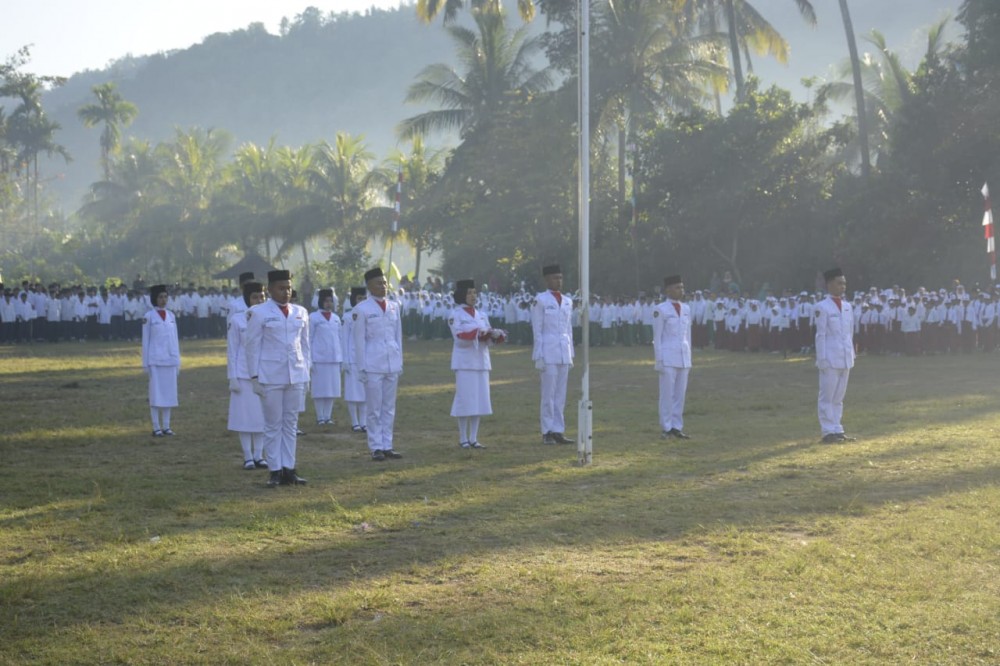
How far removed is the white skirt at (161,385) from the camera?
15.2m

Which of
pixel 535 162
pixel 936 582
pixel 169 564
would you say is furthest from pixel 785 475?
pixel 535 162

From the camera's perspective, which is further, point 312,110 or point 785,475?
point 312,110

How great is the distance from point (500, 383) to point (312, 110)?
156978mm

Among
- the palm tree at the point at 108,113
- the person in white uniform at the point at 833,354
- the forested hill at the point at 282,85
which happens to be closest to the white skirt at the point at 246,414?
the person in white uniform at the point at 833,354

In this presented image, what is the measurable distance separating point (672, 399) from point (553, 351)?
1756mm

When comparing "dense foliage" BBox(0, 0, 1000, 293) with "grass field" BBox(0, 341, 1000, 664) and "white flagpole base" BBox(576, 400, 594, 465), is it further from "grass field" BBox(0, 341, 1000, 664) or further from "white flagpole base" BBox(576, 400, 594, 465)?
"white flagpole base" BBox(576, 400, 594, 465)

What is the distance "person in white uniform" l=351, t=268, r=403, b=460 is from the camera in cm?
1293

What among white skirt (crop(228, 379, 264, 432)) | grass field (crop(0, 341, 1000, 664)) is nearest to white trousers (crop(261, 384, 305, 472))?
grass field (crop(0, 341, 1000, 664))

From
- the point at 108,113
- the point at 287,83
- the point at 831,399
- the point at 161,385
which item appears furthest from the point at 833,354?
the point at 287,83

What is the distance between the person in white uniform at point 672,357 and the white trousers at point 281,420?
17.2ft

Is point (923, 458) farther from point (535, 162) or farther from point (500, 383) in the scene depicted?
point (535, 162)

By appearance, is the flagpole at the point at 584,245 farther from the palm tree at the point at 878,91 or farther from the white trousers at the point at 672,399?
the palm tree at the point at 878,91

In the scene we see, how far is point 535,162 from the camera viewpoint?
4694 cm

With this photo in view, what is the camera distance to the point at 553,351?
14.0m
